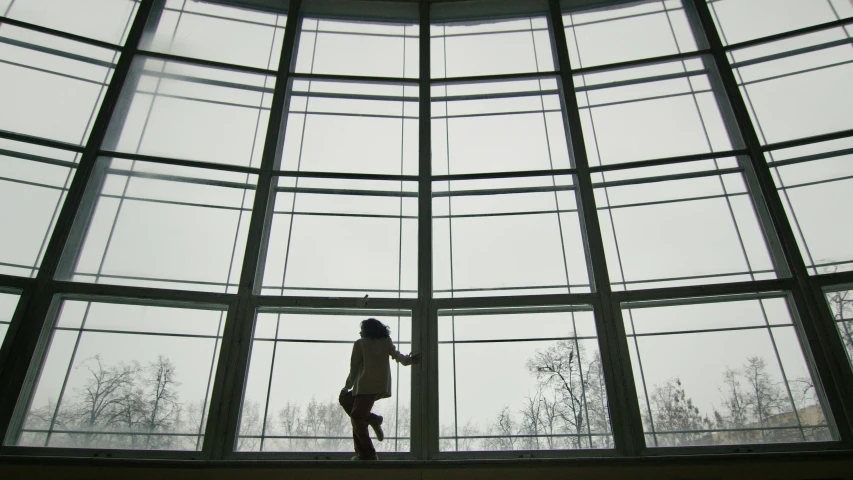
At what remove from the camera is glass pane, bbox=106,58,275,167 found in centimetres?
456

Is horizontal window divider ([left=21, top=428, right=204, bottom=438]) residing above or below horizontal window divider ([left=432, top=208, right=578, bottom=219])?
below

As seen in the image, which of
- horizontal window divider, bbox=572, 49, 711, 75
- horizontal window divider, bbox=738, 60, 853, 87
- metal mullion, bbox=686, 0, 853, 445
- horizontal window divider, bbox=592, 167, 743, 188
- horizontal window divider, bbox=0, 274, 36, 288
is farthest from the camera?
horizontal window divider, bbox=572, 49, 711, 75

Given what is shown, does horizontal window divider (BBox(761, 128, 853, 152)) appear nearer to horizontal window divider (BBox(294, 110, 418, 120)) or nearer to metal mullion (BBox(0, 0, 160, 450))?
horizontal window divider (BBox(294, 110, 418, 120))

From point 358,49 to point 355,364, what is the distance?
372 cm

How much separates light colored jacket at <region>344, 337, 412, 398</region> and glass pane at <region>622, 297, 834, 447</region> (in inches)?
74.2

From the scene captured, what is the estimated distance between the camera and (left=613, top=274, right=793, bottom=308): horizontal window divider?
3.82 metres

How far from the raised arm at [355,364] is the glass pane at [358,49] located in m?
3.21

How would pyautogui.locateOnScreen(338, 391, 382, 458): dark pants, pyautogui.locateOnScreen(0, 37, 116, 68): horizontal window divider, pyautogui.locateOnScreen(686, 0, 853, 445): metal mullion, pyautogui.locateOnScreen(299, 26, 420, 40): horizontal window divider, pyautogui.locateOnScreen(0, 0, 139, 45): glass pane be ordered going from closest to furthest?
pyautogui.locateOnScreen(338, 391, 382, 458): dark pants
pyautogui.locateOnScreen(686, 0, 853, 445): metal mullion
pyautogui.locateOnScreen(0, 37, 116, 68): horizontal window divider
pyautogui.locateOnScreen(0, 0, 139, 45): glass pane
pyautogui.locateOnScreen(299, 26, 420, 40): horizontal window divider

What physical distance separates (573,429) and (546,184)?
2187mm

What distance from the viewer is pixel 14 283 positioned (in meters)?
3.70

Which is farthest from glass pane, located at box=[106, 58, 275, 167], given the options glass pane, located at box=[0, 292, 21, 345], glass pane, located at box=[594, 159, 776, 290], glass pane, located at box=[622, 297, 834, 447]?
glass pane, located at box=[622, 297, 834, 447]

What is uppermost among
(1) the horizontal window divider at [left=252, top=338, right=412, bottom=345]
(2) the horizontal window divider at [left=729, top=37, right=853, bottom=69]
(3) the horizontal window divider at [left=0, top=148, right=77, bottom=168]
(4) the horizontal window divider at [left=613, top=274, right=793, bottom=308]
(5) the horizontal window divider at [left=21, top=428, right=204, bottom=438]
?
(2) the horizontal window divider at [left=729, top=37, right=853, bottom=69]

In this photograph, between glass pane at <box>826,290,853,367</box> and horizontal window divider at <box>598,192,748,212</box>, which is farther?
horizontal window divider at <box>598,192,748,212</box>

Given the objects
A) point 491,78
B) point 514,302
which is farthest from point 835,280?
point 491,78
